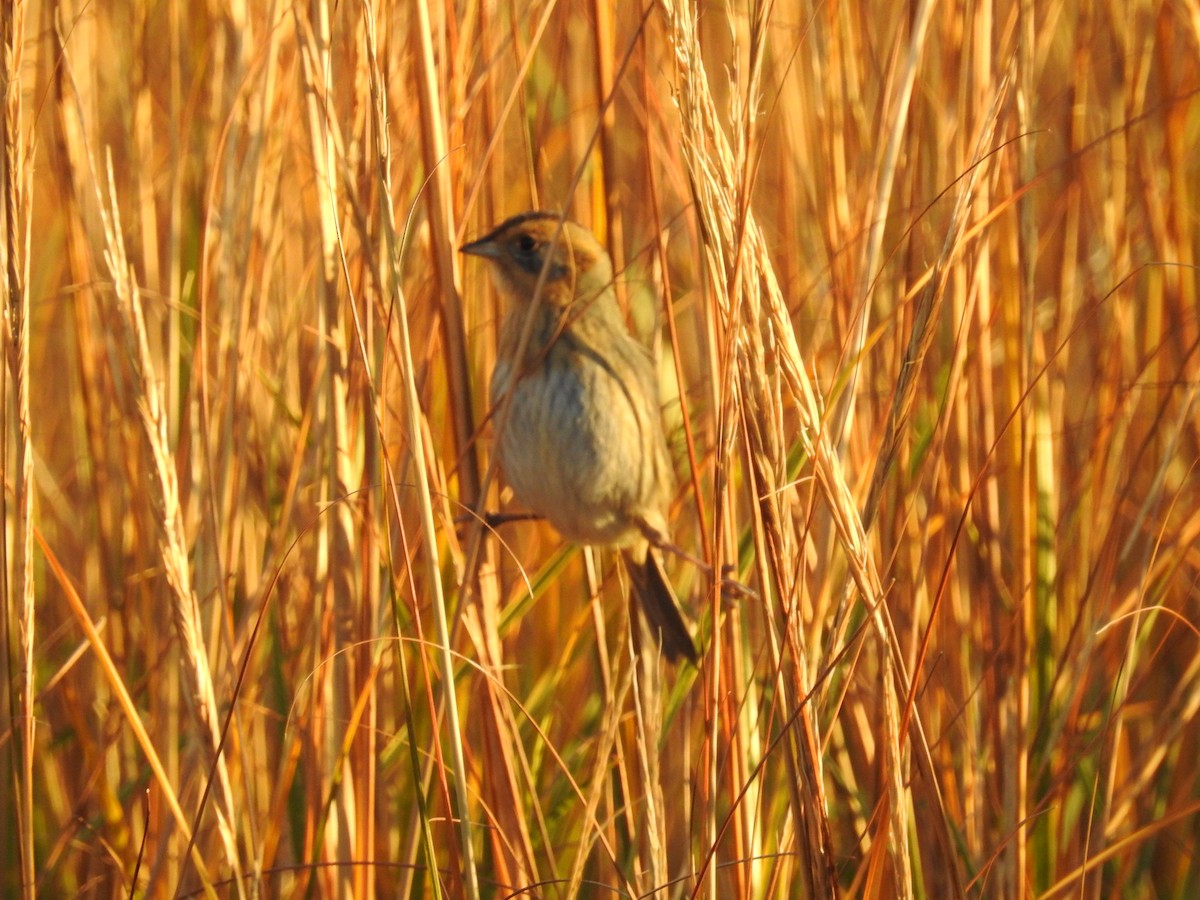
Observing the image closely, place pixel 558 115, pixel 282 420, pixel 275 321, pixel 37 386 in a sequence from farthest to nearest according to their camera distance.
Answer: pixel 37 386
pixel 558 115
pixel 275 321
pixel 282 420

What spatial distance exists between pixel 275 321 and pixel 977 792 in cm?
152

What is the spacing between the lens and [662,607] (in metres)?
2.40

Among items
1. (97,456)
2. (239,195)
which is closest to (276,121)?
(239,195)

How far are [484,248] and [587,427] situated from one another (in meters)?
0.41

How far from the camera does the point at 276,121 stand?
2.03m

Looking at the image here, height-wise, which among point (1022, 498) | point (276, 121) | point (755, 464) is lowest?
point (1022, 498)

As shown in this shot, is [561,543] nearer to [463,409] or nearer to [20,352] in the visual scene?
[463,409]

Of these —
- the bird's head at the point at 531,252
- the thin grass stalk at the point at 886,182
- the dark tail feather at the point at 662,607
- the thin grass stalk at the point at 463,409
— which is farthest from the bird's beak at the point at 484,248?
the thin grass stalk at the point at 886,182

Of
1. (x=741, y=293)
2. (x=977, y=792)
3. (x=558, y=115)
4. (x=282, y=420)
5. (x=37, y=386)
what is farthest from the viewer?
(x=37, y=386)

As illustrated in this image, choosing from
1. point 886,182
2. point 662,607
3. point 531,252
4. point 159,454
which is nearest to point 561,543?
point 662,607

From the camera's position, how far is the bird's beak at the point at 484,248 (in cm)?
209

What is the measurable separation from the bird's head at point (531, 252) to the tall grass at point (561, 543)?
8cm

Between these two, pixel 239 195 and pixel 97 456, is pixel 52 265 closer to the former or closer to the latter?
pixel 97 456

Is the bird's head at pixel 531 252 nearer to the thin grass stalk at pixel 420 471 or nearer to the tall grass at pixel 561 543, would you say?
the tall grass at pixel 561 543
